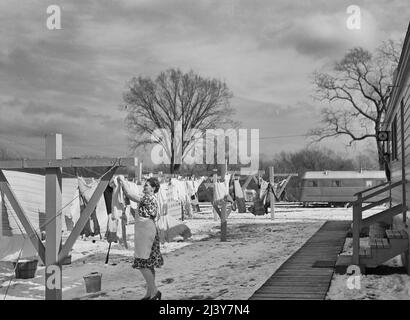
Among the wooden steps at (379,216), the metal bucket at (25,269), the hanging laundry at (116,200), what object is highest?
the hanging laundry at (116,200)

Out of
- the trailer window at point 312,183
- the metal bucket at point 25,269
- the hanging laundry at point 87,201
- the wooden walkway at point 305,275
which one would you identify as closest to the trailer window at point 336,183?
the trailer window at point 312,183

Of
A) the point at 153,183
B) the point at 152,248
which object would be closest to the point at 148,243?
the point at 152,248

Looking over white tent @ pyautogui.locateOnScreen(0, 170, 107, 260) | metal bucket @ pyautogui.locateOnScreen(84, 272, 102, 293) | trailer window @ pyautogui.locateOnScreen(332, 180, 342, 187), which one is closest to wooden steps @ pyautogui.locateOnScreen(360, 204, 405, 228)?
metal bucket @ pyautogui.locateOnScreen(84, 272, 102, 293)

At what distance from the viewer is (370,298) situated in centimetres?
629

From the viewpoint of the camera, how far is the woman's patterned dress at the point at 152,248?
6.22 metres

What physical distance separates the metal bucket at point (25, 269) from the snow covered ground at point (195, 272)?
0.13 metres

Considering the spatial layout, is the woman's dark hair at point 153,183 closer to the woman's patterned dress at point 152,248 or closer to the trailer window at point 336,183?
the woman's patterned dress at point 152,248

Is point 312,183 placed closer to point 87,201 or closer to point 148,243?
point 87,201

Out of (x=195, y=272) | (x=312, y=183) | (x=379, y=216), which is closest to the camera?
(x=379, y=216)

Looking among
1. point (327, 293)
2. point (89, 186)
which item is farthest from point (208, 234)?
point (327, 293)

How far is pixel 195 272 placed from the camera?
864 centimetres

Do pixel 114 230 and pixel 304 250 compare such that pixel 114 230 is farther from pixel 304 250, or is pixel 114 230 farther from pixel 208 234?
pixel 208 234

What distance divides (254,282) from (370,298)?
1832mm

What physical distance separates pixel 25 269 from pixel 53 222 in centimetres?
274
